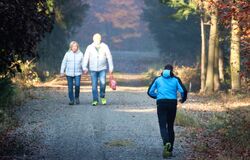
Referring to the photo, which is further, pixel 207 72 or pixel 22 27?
pixel 207 72

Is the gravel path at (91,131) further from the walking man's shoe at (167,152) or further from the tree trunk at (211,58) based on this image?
the tree trunk at (211,58)

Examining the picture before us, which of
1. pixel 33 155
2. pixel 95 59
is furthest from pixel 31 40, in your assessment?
pixel 95 59

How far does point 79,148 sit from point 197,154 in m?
2.36

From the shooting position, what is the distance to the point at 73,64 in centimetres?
1995

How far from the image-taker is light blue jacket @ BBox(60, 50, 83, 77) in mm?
19953

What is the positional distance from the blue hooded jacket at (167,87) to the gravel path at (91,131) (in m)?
1.14

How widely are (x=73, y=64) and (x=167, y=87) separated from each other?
8.51 metres

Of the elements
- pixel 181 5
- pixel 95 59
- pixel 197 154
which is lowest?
pixel 197 154

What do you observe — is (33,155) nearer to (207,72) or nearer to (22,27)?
(22,27)

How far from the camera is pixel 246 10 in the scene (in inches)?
424

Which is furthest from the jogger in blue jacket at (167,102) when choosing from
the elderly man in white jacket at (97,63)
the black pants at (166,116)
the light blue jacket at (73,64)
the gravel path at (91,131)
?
the light blue jacket at (73,64)

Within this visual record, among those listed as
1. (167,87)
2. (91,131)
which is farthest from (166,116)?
(91,131)

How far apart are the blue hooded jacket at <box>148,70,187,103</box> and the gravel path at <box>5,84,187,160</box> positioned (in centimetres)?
114

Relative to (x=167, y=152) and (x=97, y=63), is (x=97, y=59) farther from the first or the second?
(x=167, y=152)
